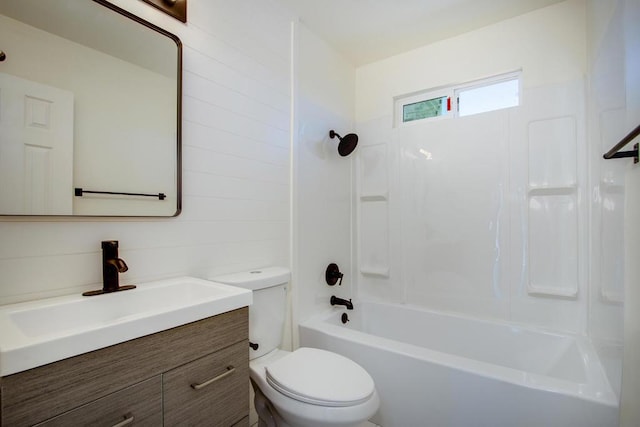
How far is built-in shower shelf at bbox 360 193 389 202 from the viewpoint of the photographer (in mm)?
2496

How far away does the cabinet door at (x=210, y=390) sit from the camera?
91 centimetres

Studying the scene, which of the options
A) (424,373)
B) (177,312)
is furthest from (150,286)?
(424,373)

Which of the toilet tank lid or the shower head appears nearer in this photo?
the toilet tank lid

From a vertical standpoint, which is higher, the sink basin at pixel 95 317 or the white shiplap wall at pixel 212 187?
the white shiplap wall at pixel 212 187

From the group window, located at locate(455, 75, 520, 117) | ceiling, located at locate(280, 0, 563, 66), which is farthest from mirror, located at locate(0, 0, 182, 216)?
window, located at locate(455, 75, 520, 117)

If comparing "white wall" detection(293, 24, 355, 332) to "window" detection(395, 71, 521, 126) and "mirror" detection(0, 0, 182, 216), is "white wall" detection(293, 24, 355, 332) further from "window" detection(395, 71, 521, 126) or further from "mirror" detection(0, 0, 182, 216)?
"mirror" detection(0, 0, 182, 216)

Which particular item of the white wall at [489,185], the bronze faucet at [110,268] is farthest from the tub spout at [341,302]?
the bronze faucet at [110,268]

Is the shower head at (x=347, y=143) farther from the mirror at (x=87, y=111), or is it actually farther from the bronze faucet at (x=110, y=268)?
the bronze faucet at (x=110, y=268)

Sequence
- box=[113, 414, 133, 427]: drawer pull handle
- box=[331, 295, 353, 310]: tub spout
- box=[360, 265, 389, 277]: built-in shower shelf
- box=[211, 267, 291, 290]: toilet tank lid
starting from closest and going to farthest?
box=[113, 414, 133, 427]: drawer pull handle, box=[211, 267, 291, 290]: toilet tank lid, box=[331, 295, 353, 310]: tub spout, box=[360, 265, 389, 277]: built-in shower shelf

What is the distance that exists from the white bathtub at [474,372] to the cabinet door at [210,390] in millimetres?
786

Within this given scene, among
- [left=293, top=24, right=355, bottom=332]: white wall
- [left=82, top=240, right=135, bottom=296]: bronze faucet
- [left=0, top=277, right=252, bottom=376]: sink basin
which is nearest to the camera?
[left=0, top=277, right=252, bottom=376]: sink basin

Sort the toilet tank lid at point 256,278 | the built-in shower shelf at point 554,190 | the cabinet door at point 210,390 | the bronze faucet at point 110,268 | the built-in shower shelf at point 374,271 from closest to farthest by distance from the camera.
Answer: the cabinet door at point 210,390
the bronze faucet at point 110,268
the toilet tank lid at point 256,278
the built-in shower shelf at point 554,190
the built-in shower shelf at point 374,271

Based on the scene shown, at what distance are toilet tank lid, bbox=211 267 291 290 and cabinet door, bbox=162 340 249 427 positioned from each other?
0.35 m

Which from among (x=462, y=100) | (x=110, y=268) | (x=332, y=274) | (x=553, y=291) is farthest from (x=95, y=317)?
(x=462, y=100)
